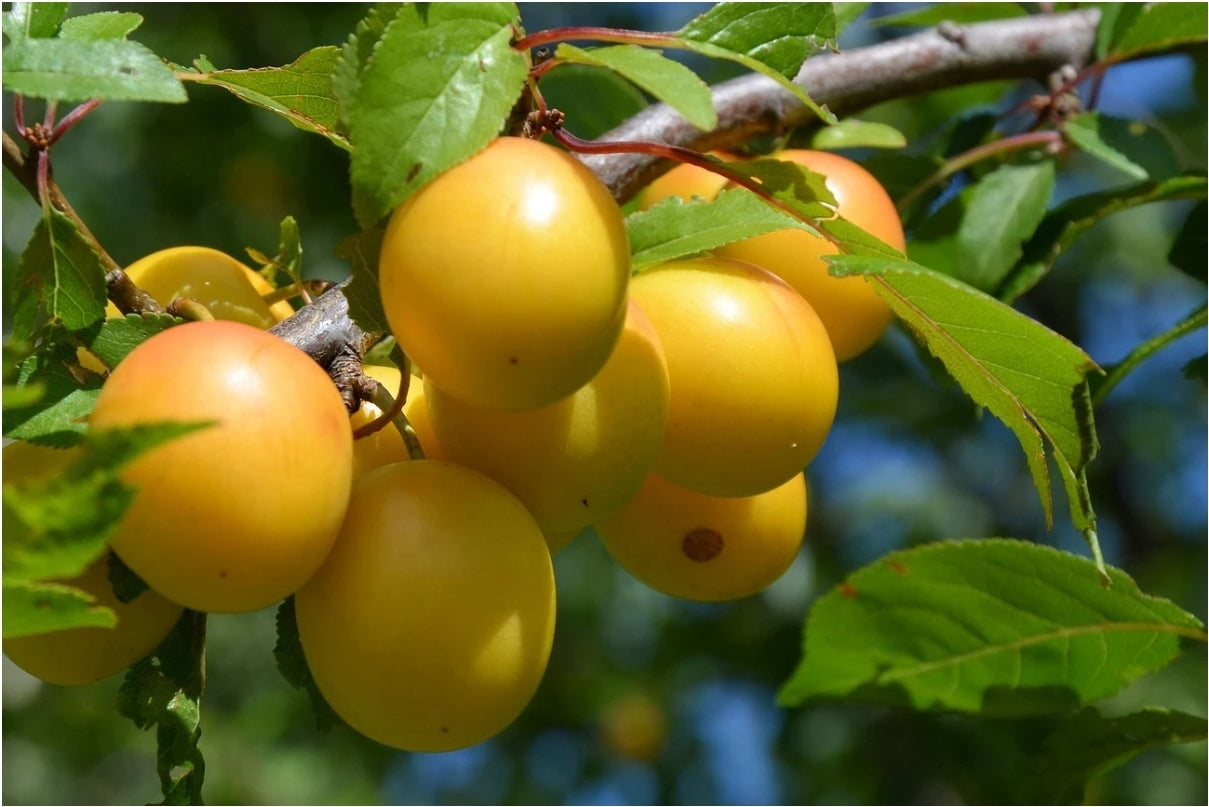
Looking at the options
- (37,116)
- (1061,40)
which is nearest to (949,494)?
(1061,40)

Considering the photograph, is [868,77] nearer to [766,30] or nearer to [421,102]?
[766,30]

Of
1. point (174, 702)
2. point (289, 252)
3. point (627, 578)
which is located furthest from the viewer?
point (627, 578)

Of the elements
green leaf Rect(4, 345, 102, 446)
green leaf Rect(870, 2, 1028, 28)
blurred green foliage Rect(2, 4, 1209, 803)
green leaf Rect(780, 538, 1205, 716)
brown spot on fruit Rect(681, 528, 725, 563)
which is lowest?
blurred green foliage Rect(2, 4, 1209, 803)

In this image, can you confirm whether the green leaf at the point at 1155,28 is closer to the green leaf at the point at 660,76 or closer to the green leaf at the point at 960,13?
the green leaf at the point at 960,13

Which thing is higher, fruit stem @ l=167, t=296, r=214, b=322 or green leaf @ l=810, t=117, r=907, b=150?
fruit stem @ l=167, t=296, r=214, b=322

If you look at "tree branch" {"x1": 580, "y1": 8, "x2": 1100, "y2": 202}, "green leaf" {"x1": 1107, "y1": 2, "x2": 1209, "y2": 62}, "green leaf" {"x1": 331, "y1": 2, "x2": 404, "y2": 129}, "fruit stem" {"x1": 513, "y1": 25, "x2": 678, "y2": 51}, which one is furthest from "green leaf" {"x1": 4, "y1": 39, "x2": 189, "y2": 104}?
"green leaf" {"x1": 1107, "y1": 2, "x2": 1209, "y2": 62}

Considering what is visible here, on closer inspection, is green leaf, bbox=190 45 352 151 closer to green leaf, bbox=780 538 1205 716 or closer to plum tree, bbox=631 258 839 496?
plum tree, bbox=631 258 839 496

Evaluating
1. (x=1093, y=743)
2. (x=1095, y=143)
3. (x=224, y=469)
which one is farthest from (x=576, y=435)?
(x=1095, y=143)
